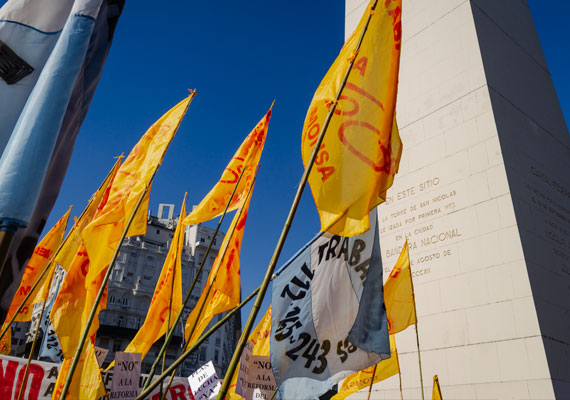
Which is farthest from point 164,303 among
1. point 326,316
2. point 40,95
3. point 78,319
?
point 40,95

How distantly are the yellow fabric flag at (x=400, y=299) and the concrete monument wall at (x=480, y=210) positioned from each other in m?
2.28

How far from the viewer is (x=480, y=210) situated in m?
9.00

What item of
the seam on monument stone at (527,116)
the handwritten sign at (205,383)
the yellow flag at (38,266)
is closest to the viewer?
the handwritten sign at (205,383)

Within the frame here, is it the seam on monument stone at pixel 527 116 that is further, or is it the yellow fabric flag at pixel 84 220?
the seam on monument stone at pixel 527 116

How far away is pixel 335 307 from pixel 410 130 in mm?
8436

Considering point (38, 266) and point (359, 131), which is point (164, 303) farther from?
point (359, 131)

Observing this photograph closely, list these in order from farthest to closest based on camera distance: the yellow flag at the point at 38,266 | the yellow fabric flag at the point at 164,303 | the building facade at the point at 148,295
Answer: the building facade at the point at 148,295, the yellow flag at the point at 38,266, the yellow fabric flag at the point at 164,303

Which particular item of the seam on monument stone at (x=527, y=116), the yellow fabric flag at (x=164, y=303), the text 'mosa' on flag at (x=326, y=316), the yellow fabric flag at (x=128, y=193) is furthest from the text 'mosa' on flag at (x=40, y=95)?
the seam on monument stone at (x=527, y=116)

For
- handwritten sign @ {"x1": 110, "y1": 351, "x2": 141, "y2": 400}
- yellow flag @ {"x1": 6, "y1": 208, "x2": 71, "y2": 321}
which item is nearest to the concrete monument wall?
handwritten sign @ {"x1": 110, "y1": 351, "x2": 141, "y2": 400}

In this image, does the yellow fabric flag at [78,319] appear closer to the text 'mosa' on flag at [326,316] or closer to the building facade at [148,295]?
the text 'mosa' on flag at [326,316]

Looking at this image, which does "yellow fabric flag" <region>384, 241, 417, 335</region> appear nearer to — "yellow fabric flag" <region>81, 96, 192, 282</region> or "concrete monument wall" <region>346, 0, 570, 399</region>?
"concrete monument wall" <region>346, 0, 570, 399</region>

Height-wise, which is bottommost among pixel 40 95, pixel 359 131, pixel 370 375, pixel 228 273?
pixel 370 375

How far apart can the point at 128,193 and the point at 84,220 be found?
2049 mm

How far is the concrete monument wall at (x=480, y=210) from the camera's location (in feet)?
25.5
